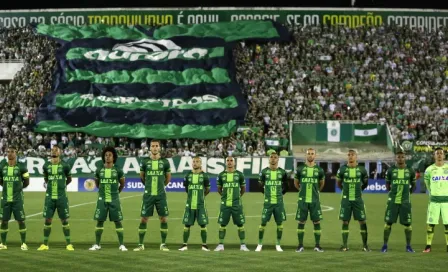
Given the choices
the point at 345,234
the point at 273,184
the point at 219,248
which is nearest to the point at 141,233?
the point at 219,248

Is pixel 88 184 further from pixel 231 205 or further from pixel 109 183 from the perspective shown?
pixel 231 205

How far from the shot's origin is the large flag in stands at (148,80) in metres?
49.3

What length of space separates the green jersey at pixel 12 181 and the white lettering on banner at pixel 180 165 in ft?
73.5

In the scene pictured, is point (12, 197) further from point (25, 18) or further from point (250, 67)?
point (25, 18)

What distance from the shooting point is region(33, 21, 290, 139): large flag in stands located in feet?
162

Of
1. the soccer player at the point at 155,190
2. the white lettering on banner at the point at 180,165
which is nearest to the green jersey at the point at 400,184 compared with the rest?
the soccer player at the point at 155,190

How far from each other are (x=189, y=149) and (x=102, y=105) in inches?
283

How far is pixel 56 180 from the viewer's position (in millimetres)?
18938

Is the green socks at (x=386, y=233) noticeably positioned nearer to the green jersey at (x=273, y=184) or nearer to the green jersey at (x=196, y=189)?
the green jersey at (x=273, y=184)

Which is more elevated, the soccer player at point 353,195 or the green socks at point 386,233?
the soccer player at point 353,195

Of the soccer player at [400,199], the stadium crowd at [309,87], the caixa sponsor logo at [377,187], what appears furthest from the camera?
the stadium crowd at [309,87]

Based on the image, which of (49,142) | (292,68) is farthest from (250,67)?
(49,142)

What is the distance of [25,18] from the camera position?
59125mm

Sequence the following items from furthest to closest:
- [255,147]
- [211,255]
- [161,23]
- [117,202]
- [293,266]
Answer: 1. [161,23]
2. [255,147]
3. [117,202]
4. [211,255]
5. [293,266]
